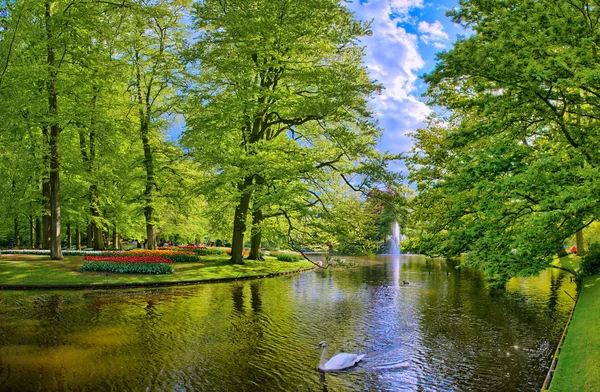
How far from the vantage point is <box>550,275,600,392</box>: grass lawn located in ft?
24.5

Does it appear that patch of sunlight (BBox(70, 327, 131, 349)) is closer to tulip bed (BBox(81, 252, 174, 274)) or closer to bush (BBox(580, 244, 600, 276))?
tulip bed (BBox(81, 252, 174, 274))

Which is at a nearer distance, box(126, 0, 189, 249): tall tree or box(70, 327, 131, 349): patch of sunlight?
box(70, 327, 131, 349): patch of sunlight

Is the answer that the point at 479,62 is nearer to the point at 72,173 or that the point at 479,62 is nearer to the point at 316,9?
the point at 316,9

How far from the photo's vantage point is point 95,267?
2188cm

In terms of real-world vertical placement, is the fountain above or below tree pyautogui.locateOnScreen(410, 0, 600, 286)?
below

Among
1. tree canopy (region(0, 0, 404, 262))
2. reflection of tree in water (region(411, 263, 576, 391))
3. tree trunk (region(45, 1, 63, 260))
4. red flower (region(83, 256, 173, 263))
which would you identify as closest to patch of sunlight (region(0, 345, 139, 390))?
reflection of tree in water (region(411, 263, 576, 391))

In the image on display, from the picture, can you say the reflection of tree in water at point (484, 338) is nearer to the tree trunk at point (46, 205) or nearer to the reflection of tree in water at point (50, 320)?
the reflection of tree in water at point (50, 320)

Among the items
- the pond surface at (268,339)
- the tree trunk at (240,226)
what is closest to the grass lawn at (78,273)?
the tree trunk at (240,226)

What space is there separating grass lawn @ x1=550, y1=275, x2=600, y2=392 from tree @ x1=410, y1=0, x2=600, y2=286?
2.14 metres

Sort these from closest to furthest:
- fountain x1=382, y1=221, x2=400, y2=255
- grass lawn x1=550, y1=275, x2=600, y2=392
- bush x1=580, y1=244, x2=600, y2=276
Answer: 1. grass lawn x1=550, y1=275, x2=600, y2=392
2. bush x1=580, y1=244, x2=600, y2=276
3. fountain x1=382, y1=221, x2=400, y2=255

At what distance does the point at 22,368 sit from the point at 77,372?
1.33 meters

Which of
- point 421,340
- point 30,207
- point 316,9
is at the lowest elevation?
point 421,340

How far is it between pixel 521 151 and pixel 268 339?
879 cm

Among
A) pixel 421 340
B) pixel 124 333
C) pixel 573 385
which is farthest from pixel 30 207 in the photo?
pixel 573 385
